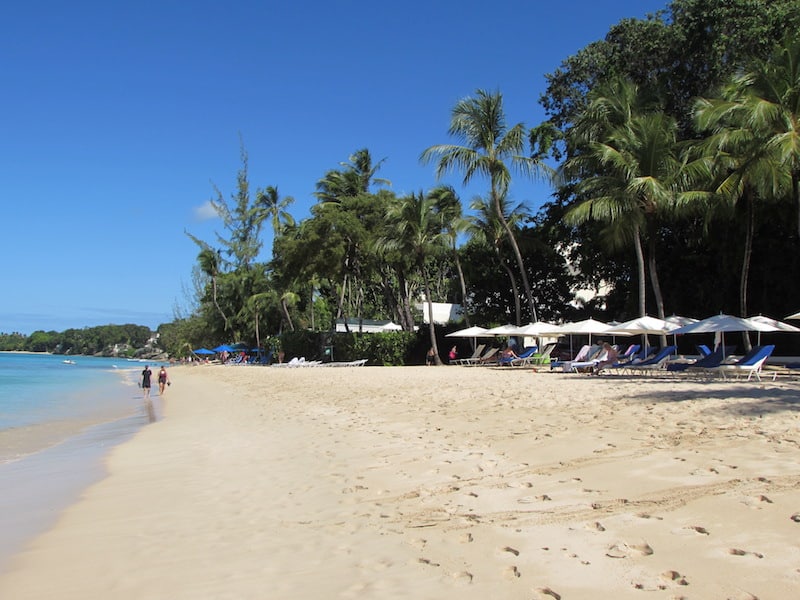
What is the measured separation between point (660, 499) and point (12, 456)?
887 cm

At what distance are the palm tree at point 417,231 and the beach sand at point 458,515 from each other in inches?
781

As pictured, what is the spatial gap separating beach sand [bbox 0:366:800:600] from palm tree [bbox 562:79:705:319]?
12.6 metres

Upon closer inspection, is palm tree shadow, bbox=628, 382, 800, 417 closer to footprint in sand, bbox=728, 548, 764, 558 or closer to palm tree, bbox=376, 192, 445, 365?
footprint in sand, bbox=728, 548, 764, 558

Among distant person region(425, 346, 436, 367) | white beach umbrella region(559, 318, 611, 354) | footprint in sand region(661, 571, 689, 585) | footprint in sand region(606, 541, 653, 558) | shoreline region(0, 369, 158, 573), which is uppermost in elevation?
white beach umbrella region(559, 318, 611, 354)

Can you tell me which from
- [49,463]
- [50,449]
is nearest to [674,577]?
[49,463]

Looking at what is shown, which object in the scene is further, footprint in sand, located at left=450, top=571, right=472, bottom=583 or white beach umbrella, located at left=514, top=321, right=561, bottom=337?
white beach umbrella, located at left=514, top=321, right=561, bottom=337

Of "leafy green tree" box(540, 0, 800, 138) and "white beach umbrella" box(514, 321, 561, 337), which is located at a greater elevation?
"leafy green tree" box(540, 0, 800, 138)

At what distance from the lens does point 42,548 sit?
4.51 metres

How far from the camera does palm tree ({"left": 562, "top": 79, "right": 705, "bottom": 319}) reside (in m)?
20.4

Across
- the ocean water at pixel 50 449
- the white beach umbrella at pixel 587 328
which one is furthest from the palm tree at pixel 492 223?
the ocean water at pixel 50 449

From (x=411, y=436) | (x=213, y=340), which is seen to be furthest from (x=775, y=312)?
(x=213, y=340)

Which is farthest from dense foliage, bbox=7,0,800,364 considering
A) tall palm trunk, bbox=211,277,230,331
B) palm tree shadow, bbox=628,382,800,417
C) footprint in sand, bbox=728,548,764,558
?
tall palm trunk, bbox=211,277,230,331

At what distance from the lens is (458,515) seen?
445cm

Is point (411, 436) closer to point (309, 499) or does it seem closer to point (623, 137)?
point (309, 499)
